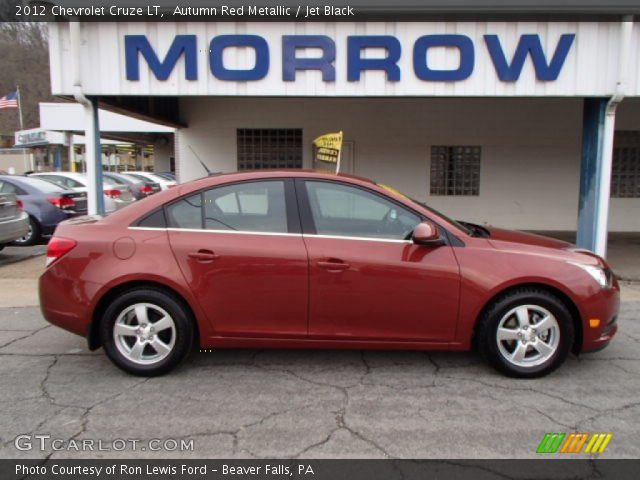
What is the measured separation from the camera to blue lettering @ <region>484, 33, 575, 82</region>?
6730mm

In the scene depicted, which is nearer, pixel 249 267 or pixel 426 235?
pixel 426 235

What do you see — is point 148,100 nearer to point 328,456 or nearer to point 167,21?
point 167,21

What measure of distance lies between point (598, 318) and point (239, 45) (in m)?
5.39

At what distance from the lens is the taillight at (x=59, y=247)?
3900 mm

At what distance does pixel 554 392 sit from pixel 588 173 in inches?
196

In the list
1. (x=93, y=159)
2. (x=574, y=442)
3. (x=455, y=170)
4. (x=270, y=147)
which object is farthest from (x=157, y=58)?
(x=455, y=170)

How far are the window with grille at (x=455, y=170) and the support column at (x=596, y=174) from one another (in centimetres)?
398

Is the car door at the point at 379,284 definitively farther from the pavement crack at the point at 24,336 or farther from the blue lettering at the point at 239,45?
the blue lettering at the point at 239,45

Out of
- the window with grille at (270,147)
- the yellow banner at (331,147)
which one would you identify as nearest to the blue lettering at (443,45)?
the yellow banner at (331,147)

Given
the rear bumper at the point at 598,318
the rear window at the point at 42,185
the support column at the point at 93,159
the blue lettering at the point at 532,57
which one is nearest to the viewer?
the rear bumper at the point at 598,318

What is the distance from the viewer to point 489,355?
3.88 meters

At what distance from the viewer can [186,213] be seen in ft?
13.1

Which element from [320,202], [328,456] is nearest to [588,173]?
[320,202]

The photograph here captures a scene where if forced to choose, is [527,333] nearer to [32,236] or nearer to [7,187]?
[32,236]
